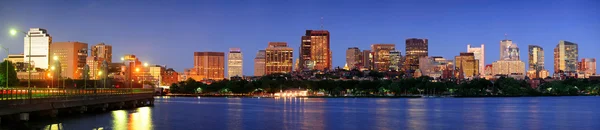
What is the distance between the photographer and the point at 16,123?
53906mm

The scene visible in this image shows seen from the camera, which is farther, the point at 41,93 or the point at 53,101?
the point at 53,101

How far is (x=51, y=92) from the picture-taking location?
217 ft

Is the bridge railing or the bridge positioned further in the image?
the bridge railing

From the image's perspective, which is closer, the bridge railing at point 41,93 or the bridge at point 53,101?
the bridge at point 53,101

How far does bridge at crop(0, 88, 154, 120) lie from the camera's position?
51719mm

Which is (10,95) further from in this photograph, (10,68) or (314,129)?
(10,68)

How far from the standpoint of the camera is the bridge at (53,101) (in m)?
51.7

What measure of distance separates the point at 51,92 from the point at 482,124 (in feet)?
142

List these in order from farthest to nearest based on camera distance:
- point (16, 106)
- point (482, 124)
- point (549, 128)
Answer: point (482, 124) < point (549, 128) < point (16, 106)

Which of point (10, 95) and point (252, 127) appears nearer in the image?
point (10, 95)

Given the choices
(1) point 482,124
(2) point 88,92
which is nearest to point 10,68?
(2) point 88,92

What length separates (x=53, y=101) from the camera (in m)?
62.7

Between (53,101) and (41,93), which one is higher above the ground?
(41,93)

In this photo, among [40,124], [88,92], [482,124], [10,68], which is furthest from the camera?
[10,68]
